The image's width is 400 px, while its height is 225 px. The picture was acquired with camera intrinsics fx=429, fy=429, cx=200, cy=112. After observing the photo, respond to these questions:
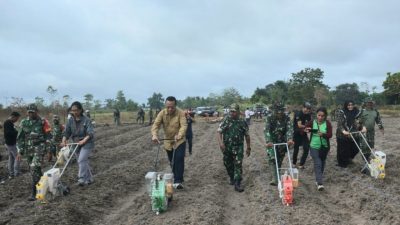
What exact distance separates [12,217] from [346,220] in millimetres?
5177

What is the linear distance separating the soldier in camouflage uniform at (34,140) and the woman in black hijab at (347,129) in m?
6.68

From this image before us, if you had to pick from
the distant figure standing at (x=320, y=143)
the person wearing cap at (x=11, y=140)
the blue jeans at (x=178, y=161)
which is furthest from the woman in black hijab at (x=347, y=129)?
the person wearing cap at (x=11, y=140)

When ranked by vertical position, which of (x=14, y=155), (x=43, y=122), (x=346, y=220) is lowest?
(x=346, y=220)

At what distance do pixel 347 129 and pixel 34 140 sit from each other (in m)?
6.98

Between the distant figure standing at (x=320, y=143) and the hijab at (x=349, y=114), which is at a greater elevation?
the hijab at (x=349, y=114)

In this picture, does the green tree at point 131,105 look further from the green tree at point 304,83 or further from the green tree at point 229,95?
the green tree at point 304,83

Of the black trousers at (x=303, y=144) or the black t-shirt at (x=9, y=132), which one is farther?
the black trousers at (x=303, y=144)

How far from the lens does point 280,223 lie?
6.14 meters

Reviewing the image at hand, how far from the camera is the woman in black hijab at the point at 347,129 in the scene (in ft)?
33.8

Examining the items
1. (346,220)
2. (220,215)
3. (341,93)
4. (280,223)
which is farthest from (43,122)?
(341,93)

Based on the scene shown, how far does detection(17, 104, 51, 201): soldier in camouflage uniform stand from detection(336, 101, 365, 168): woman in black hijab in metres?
6.68

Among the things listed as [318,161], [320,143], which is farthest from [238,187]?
[320,143]

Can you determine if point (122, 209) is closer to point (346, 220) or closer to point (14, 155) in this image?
point (346, 220)

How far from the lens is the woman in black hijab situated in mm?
10297
